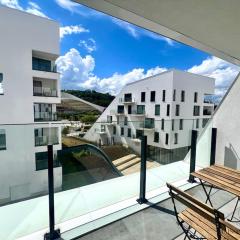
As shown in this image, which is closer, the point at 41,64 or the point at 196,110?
the point at 41,64

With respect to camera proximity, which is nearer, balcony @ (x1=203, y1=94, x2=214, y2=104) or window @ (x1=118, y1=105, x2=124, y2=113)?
balcony @ (x1=203, y1=94, x2=214, y2=104)

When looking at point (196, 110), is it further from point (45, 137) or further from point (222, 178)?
point (45, 137)

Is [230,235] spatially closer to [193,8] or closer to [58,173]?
[58,173]

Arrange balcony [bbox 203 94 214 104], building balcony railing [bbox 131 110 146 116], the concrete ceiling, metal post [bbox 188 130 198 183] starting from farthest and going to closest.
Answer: balcony [bbox 203 94 214 104] → building balcony railing [bbox 131 110 146 116] → metal post [bbox 188 130 198 183] → the concrete ceiling

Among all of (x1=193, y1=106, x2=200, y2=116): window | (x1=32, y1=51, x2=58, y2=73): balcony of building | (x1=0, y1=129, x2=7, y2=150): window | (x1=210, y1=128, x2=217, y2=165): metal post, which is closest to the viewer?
(x1=0, y1=129, x2=7, y2=150): window

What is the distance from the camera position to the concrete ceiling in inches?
55.5

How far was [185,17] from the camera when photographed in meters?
1.65

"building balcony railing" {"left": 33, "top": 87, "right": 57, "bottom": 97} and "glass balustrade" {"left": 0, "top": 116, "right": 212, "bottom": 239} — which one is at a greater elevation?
"building balcony railing" {"left": 33, "top": 87, "right": 57, "bottom": 97}

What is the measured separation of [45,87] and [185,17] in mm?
13922

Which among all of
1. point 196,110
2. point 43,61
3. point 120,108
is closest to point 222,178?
point 43,61

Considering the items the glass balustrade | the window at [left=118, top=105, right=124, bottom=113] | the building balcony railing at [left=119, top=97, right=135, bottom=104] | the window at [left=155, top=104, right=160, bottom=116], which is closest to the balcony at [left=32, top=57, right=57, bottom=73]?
the building balcony railing at [left=119, top=97, right=135, bottom=104]

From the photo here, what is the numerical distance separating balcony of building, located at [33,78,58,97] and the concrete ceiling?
12929 mm

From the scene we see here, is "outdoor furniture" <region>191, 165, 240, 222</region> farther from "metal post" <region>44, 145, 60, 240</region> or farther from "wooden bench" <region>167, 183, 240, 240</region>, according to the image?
"metal post" <region>44, 145, 60, 240</region>

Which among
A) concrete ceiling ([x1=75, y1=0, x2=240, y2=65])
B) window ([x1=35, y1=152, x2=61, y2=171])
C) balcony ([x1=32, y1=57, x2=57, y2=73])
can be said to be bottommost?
window ([x1=35, y1=152, x2=61, y2=171])
